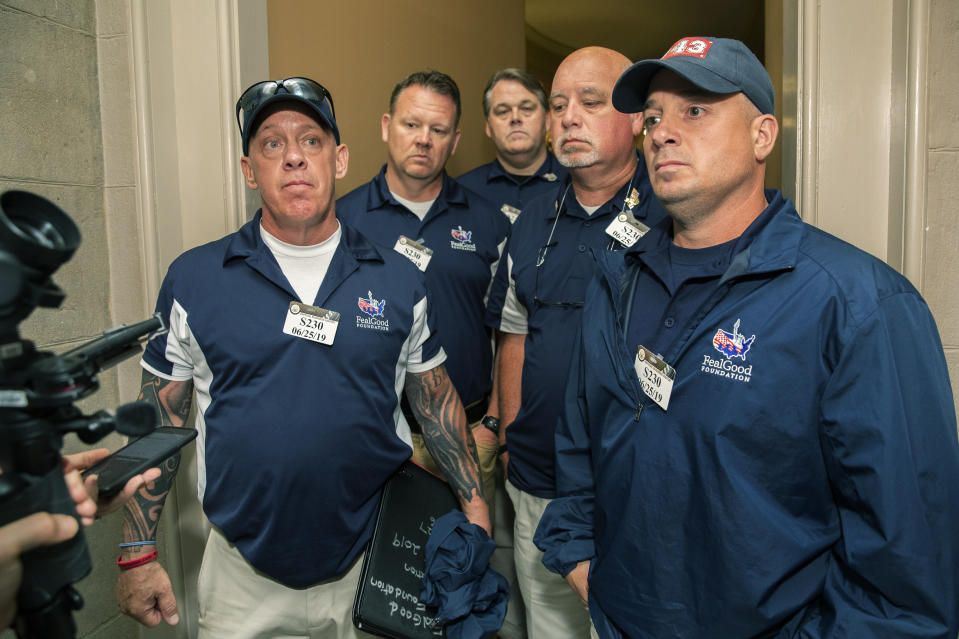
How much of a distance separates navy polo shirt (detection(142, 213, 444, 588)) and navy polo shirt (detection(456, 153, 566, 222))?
4.76 feet

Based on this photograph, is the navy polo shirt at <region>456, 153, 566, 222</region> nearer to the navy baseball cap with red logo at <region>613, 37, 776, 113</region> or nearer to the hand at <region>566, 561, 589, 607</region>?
the navy baseball cap with red logo at <region>613, 37, 776, 113</region>

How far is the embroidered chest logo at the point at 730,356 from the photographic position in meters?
1.18

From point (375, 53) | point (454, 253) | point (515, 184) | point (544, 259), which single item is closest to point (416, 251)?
point (454, 253)

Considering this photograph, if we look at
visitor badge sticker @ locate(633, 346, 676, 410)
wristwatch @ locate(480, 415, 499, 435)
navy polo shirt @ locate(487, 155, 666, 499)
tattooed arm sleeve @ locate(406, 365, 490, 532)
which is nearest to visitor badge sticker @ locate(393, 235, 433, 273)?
navy polo shirt @ locate(487, 155, 666, 499)

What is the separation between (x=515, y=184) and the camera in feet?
10.1

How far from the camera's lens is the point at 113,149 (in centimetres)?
215

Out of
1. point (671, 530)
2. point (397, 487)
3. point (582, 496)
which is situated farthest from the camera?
point (397, 487)

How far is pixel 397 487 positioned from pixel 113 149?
4.65 feet

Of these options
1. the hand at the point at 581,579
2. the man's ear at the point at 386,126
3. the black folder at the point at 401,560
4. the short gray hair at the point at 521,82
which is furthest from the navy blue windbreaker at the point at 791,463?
the short gray hair at the point at 521,82

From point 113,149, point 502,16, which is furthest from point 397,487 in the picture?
point 502,16

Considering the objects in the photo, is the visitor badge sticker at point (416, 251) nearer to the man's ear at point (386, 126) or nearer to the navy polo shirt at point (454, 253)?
the navy polo shirt at point (454, 253)

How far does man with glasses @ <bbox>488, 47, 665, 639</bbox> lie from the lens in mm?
2037

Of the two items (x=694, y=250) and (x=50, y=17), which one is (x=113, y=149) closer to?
(x=50, y=17)

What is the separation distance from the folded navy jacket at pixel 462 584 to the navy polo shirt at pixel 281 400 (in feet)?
0.62
